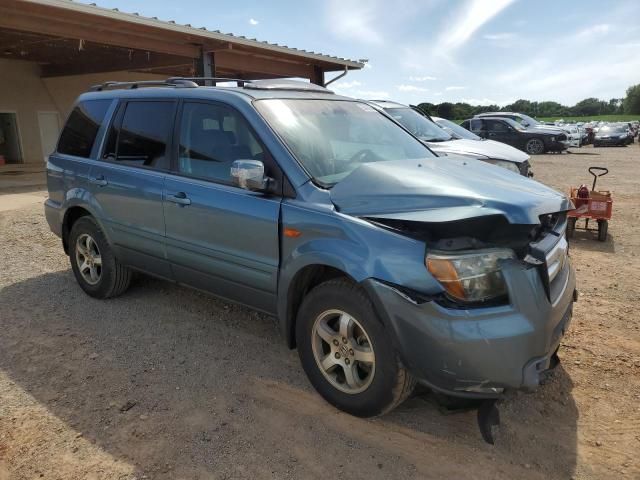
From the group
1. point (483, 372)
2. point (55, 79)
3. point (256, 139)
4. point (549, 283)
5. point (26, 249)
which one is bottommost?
point (26, 249)

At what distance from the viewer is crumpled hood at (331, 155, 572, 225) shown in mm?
2602

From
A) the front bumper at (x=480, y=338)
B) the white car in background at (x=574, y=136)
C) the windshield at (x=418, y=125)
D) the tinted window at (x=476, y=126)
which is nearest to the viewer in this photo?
the front bumper at (x=480, y=338)

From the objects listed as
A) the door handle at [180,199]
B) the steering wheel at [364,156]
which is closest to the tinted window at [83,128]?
the door handle at [180,199]

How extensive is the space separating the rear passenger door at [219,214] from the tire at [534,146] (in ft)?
67.3

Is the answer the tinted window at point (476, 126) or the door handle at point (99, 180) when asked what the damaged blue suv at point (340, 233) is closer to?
the door handle at point (99, 180)

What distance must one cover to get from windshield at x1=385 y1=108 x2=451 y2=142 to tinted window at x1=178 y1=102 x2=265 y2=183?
195 inches

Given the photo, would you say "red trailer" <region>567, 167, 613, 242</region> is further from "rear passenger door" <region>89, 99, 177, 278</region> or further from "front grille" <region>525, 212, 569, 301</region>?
"rear passenger door" <region>89, 99, 177, 278</region>

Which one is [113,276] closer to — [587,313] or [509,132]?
[587,313]

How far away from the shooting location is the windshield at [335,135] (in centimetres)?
332

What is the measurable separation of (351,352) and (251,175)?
1.19 metres

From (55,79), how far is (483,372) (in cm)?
2038

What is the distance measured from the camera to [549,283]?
8.79 feet

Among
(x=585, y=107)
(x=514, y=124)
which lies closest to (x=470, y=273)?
(x=514, y=124)

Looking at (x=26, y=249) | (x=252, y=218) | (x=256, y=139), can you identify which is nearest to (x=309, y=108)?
(x=256, y=139)
